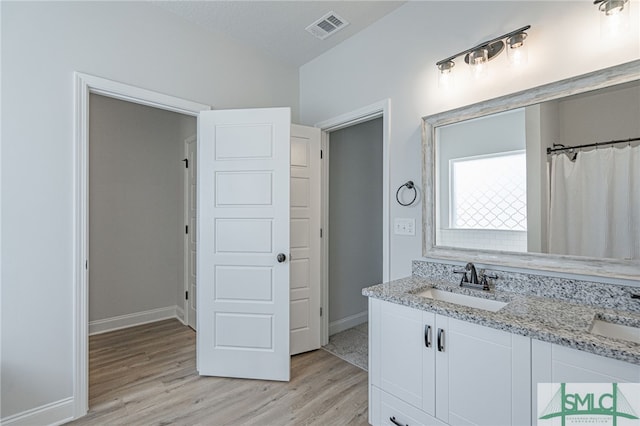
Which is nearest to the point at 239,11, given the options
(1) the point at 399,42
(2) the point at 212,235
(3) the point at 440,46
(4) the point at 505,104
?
(1) the point at 399,42

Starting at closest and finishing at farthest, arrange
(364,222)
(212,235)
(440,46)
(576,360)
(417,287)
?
(576,360)
(417,287)
(440,46)
(212,235)
(364,222)

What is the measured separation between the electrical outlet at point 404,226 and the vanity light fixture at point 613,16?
135 cm

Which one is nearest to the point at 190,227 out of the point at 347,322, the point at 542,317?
the point at 347,322

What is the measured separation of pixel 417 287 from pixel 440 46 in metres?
1.58

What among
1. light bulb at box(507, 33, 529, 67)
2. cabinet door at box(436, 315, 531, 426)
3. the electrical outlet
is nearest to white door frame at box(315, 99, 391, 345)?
the electrical outlet

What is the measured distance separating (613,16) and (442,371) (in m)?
1.81

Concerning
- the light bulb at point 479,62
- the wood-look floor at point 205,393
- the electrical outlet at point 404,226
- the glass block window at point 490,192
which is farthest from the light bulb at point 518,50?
the wood-look floor at point 205,393

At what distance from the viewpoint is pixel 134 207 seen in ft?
11.8

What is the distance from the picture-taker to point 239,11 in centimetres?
237

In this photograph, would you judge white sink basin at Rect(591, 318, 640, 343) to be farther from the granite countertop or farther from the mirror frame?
the mirror frame

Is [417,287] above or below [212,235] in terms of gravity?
below

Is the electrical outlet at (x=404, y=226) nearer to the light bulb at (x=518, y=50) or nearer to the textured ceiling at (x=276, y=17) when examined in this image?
the light bulb at (x=518, y=50)

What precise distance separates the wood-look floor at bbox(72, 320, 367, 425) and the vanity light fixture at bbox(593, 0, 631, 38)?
2.42 meters

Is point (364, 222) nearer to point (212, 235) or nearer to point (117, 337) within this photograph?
point (212, 235)
